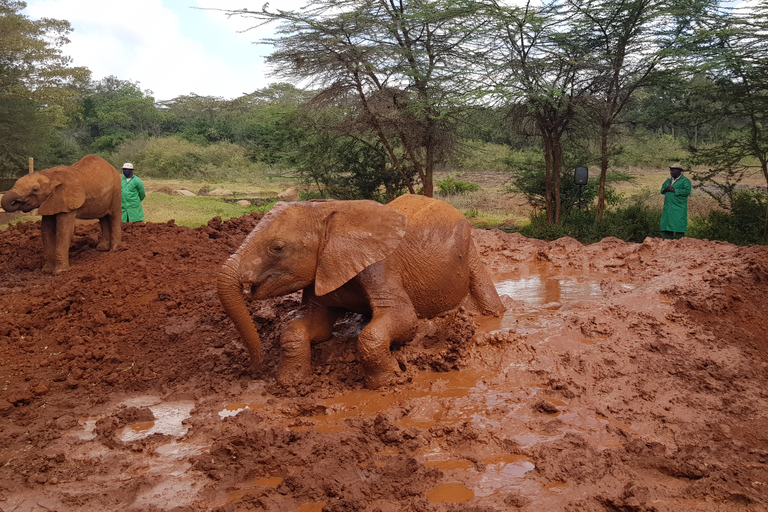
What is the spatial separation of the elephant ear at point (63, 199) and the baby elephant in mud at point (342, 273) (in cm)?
598

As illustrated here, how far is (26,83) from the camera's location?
28578mm

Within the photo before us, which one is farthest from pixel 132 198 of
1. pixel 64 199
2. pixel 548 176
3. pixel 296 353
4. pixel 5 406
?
pixel 548 176

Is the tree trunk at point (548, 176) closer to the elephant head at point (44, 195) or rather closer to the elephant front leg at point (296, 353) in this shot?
the elephant head at point (44, 195)

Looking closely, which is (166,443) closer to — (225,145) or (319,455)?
(319,455)

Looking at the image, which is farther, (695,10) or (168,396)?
(695,10)

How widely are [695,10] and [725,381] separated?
35.3 feet

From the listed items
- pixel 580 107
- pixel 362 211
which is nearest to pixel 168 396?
pixel 362 211

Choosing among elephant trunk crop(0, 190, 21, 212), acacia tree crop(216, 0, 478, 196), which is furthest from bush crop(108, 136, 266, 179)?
elephant trunk crop(0, 190, 21, 212)

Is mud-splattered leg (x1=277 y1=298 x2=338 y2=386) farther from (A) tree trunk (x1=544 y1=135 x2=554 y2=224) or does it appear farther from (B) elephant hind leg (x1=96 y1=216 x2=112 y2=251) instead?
(A) tree trunk (x1=544 y1=135 x2=554 y2=224)

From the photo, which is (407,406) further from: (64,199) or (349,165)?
(349,165)

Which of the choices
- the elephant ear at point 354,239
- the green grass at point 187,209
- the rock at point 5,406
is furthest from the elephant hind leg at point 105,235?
the elephant ear at point 354,239

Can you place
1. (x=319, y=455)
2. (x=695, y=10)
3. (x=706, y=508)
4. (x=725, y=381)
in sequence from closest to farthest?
1. (x=706, y=508)
2. (x=319, y=455)
3. (x=725, y=381)
4. (x=695, y=10)

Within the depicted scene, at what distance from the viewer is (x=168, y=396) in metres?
5.37

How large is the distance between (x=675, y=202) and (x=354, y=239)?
9.01 m
